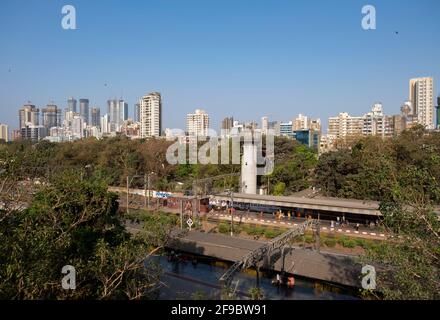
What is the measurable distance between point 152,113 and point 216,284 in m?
77.3

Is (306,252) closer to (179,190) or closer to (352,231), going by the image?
(352,231)

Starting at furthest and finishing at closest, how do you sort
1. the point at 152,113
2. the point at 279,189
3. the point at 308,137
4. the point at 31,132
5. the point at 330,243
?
1. the point at 31,132
2. the point at 308,137
3. the point at 152,113
4. the point at 279,189
5. the point at 330,243

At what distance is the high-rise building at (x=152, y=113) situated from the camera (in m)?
87.4

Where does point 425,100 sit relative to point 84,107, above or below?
below

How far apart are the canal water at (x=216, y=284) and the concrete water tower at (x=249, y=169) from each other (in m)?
11.7

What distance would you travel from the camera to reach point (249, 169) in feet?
90.9

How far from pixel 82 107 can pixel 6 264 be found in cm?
17790

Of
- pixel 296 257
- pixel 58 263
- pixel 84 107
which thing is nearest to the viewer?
pixel 58 263

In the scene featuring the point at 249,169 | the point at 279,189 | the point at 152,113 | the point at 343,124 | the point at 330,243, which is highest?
the point at 152,113

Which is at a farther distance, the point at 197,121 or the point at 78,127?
the point at 78,127

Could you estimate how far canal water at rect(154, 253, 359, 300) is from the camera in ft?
41.4

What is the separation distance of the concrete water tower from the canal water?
1170 cm

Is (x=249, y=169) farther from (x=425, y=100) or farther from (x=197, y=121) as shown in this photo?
(x=425, y=100)

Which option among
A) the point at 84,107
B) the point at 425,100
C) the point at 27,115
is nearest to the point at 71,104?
the point at 84,107
